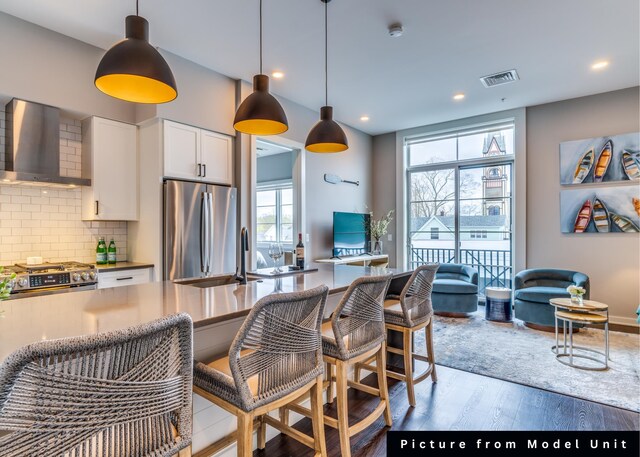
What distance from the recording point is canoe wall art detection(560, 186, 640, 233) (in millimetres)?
4398

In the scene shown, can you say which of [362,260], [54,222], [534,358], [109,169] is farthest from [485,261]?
[54,222]

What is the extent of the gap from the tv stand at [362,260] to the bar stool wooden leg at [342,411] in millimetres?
3346

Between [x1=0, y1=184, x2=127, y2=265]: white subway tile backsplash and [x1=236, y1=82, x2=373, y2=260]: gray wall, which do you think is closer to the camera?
[x1=0, y1=184, x2=127, y2=265]: white subway tile backsplash

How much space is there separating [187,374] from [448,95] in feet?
15.7

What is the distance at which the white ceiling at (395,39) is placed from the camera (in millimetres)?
2812

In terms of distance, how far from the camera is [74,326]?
1279 mm

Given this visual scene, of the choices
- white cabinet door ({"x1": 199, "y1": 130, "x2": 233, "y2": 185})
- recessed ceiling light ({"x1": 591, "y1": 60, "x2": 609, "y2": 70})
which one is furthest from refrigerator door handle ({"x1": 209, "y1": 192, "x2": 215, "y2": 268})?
recessed ceiling light ({"x1": 591, "y1": 60, "x2": 609, "y2": 70})

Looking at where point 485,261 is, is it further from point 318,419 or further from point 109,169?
point 109,169

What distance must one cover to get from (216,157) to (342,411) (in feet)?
10.2

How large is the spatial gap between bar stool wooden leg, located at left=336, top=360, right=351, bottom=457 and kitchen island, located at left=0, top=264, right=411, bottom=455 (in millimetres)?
455

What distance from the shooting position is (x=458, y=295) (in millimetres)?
4918

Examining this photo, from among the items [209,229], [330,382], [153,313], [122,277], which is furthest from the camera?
[209,229]

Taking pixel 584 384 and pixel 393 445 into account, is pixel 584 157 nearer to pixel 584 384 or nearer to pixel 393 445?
pixel 584 384

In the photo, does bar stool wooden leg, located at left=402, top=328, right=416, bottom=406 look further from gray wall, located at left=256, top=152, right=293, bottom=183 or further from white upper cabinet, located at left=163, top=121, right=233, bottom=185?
gray wall, located at left=256, top=152, right=293, bottom=183
